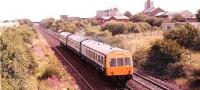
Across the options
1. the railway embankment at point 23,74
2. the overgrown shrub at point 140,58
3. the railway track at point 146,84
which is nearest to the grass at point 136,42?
the overgrown shrub at point 140,58

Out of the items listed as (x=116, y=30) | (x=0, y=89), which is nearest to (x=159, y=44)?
(x=0, y=89)

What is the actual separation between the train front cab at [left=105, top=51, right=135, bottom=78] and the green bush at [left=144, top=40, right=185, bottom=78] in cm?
542

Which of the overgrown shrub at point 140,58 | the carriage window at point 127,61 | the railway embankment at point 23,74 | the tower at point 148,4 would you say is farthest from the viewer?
the tower at point 148,4

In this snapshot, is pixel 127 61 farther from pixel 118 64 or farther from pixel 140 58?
pixel 140 58

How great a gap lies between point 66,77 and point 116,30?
43473 mm

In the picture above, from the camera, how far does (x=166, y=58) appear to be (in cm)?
2727

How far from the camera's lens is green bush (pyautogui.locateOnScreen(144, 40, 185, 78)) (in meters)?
26.2

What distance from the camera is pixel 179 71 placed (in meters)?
25.5

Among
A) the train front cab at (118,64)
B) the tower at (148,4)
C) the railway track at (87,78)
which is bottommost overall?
the railway track at (87,78)

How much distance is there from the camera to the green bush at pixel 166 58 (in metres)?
26.2

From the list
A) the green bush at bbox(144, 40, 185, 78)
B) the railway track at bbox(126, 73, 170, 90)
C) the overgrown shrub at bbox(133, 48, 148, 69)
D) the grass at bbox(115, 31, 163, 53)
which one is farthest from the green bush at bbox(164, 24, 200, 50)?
the railway track at bbox(126, 73, 170, 90)

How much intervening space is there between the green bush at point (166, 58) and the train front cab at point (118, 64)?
5.42 meters

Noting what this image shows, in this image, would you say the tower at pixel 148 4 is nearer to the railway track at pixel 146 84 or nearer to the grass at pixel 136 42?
the grass at pixel 136 42

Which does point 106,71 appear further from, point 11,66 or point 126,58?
point 11,66
